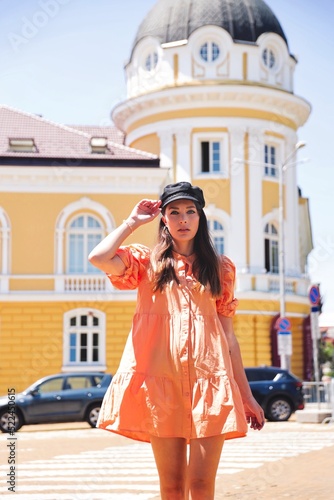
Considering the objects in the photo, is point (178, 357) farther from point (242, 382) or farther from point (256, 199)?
point (256, 199)

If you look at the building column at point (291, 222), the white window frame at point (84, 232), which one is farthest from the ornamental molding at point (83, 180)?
the building column at point (291, 222)

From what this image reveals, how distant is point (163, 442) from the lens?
507cm

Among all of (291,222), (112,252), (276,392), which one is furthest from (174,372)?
(291,222)

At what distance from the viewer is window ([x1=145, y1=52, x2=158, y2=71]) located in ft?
144

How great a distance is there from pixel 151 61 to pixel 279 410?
21306 millimetres

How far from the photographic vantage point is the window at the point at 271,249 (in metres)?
43.0

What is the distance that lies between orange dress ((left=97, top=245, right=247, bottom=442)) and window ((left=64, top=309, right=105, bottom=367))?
33.3 meters

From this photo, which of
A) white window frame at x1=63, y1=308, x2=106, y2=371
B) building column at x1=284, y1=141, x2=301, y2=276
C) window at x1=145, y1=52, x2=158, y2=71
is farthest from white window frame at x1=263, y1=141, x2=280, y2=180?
white window frame at x1=63, y1=308, x2=106, y2=371

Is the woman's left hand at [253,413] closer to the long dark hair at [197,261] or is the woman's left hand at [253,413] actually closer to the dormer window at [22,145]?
the long dark hair at [197,261]

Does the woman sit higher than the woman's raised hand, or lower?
lower

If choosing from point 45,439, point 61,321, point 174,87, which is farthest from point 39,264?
point 45,439

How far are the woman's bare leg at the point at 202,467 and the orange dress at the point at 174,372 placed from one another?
0.06 m

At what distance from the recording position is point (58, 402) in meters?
24.9

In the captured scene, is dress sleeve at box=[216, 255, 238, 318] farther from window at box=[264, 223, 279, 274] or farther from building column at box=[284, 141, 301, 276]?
building column at box=[284, 141, 301, 276]
